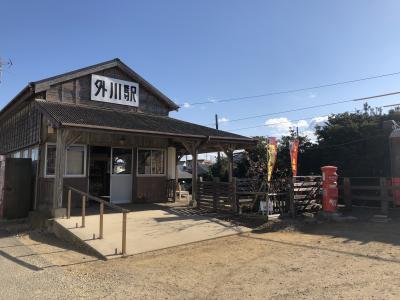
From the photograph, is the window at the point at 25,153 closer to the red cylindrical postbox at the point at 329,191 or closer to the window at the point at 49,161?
the window at the point at 49,161

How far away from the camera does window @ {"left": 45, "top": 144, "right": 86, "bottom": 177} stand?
45.4ft

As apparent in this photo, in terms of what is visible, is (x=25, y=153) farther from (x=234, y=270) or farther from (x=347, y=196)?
(x=347, y=196)

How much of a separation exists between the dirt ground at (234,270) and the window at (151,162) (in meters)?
6.22

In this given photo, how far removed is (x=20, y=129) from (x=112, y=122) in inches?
264

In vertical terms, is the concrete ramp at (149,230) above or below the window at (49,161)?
below

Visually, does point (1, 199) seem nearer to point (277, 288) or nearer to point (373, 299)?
point (277, 288)

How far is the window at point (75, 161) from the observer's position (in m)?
14.0

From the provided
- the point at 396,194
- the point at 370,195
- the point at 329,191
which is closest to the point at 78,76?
the point at 329,191

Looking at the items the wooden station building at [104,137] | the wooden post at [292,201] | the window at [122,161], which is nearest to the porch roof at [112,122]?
the wooden station building at [104,137]

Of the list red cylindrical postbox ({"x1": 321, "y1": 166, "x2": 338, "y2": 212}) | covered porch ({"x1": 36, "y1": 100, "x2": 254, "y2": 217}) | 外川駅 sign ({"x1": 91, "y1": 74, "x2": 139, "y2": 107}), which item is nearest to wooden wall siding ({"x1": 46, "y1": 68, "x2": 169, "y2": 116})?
外川駅 sign ({"x1": 91, "y1": 74, "x2": 139, "y2": 107})

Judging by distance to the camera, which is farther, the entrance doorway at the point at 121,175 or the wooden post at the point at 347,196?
the entrance doorway at the point at 121,175

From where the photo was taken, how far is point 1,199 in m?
14.3

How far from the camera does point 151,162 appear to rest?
16.2m

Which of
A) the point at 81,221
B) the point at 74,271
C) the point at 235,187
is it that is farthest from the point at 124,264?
the point at 235,187
